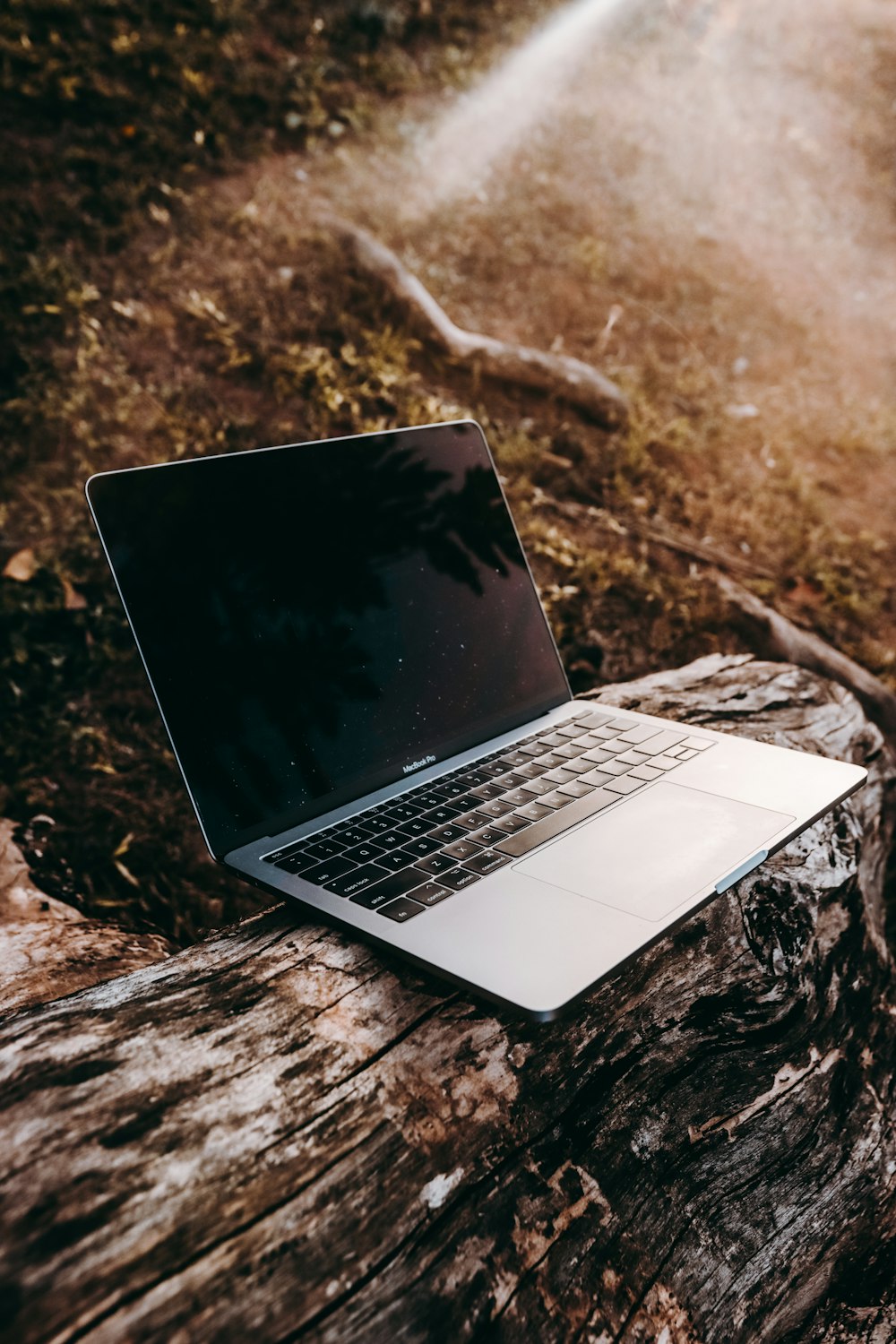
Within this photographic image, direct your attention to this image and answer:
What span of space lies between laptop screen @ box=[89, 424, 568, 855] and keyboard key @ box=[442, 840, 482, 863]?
322 millimetres

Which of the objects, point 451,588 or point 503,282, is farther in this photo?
point 503,282

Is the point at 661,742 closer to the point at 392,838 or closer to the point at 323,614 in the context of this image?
the point at 392,838

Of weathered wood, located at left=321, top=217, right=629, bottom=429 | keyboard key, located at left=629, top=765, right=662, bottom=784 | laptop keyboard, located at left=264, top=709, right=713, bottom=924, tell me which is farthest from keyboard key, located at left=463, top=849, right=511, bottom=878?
weathered wood, located at left=321, top=217, right=629, bottom=429

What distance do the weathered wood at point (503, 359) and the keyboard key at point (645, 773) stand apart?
322 cm

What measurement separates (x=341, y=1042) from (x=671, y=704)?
5.40ft

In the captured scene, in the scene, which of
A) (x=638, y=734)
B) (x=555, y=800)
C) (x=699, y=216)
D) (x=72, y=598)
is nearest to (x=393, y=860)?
(x=555, y=800)

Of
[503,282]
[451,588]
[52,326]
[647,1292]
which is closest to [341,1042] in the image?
[647,1292]

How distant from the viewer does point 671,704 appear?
2658 millimetres

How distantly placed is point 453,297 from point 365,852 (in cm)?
460

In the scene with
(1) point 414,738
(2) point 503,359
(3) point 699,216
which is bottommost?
(1) point 414,738

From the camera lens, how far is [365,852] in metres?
1.69

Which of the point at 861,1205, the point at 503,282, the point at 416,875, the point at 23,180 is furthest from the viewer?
the point at 503,282

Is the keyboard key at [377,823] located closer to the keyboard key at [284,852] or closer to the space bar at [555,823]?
the keyboard key at [284,852]

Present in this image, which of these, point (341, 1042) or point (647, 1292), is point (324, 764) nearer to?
point (341, 1042)
